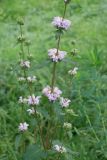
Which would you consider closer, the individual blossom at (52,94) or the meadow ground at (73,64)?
the individual blossom at (52,94)

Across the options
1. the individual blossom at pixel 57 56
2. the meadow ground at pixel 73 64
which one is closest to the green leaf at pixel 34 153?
the meadow ground at pixel 73 64

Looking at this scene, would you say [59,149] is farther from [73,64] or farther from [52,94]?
[73,64]

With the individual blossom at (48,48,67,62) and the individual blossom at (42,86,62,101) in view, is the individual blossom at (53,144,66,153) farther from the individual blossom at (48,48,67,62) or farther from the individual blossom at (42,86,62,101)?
the individual blossom at (48,48,67,62)

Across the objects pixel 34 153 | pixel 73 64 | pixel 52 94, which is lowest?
pixel 34 153

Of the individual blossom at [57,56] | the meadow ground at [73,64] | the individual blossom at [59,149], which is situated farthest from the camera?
the meadow ground at [73,64]

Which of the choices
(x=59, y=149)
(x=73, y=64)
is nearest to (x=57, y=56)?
(x=59, y=149)

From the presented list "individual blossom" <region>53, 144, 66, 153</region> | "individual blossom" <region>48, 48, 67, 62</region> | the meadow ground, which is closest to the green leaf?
"individual blossom" <region>53, 144, 66, 153</region>

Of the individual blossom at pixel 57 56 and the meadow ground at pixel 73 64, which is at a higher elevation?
the meadow ground at pixel 73 64

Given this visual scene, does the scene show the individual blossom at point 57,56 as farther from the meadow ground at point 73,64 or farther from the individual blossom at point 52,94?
the individual blossom at point 52,94

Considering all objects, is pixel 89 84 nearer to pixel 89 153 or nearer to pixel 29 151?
pixel 89 153

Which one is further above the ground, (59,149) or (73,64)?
(73,64)
